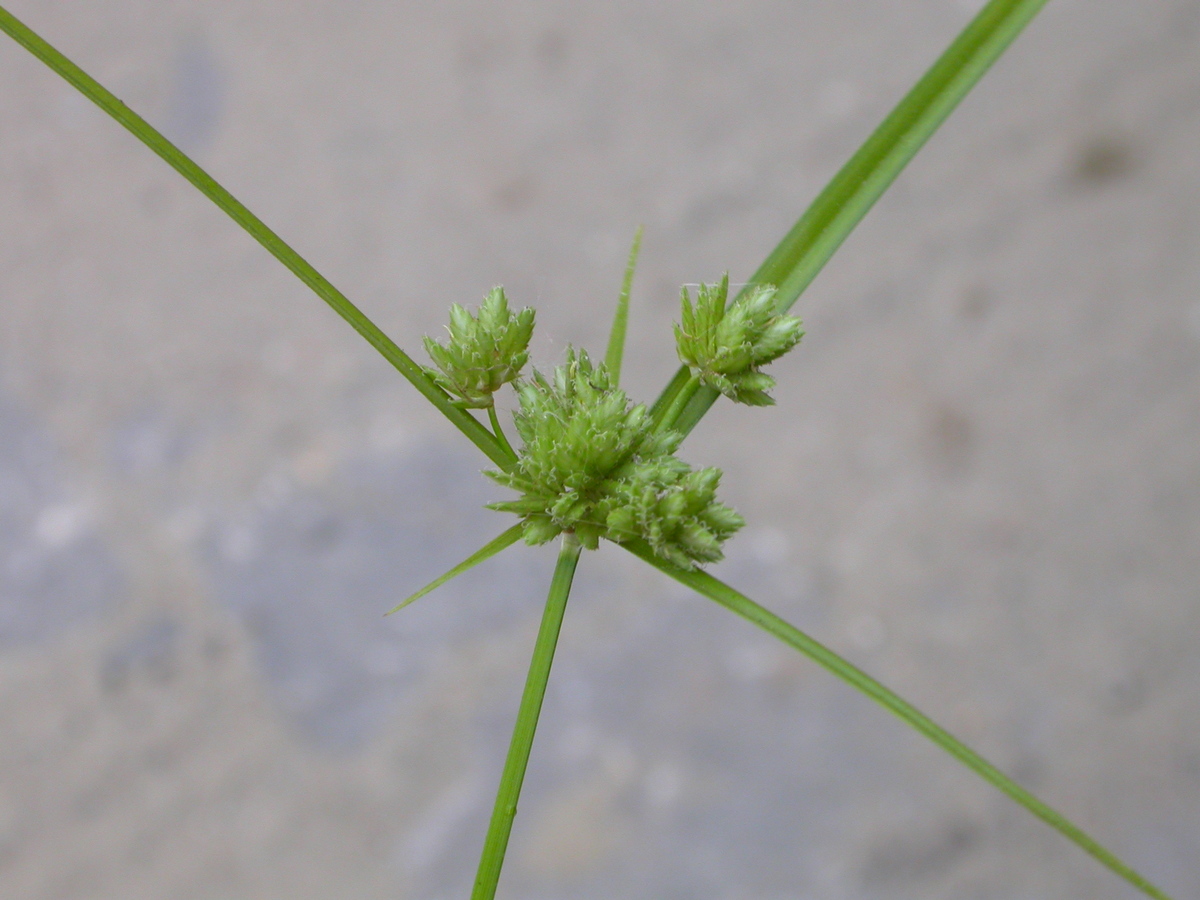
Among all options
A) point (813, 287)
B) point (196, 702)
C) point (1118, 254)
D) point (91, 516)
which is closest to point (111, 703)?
point (196, 702)

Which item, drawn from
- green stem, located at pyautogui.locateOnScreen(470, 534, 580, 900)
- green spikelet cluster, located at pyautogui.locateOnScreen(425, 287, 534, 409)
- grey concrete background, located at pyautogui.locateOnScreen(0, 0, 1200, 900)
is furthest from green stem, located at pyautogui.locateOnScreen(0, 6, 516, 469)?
grey concrete background, located at pyautogui.locateOnScreen(0, 0, 1200, 900)

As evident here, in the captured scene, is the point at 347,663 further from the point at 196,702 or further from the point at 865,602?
the point at 865,602

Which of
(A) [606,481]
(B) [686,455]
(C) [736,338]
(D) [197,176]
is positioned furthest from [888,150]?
(B) [686,455]

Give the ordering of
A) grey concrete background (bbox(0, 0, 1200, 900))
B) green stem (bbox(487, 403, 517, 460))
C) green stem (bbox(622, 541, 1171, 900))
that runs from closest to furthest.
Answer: green stem (bbox(622, 541, 1171, 900)), green stem (bbox(487, 403, 517, 460)), grey concrete background (bbox(0, 0, 1200, 900))

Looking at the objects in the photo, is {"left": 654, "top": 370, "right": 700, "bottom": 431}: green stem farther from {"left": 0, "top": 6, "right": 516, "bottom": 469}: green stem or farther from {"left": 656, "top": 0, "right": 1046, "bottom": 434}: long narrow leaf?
{"left": 0, "top": 6, "right": 516, "bottom": 469}: green stem

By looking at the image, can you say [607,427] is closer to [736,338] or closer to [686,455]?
[736,338]

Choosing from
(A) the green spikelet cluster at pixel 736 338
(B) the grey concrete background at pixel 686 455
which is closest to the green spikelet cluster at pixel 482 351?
(A) the green spikelet cluster at pixel 736 338
